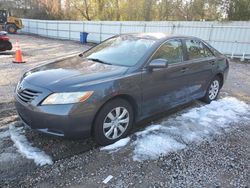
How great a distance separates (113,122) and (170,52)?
1714 mm

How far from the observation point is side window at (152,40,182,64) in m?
4.16

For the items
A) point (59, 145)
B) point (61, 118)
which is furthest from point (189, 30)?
point (61, 118)

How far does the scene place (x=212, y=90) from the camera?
19.0 ft

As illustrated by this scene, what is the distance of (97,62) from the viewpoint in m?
4.05

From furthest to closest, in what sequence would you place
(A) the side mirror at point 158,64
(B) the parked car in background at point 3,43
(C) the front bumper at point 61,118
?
(B) the parked car in background at point 3,43, (A) the side mirror at point 158,64, (C) the front bumper at point 61,118

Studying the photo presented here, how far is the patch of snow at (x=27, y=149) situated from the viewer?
3.18 m

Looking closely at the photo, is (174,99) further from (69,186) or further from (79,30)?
(79,30)

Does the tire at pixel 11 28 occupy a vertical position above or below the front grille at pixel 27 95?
below

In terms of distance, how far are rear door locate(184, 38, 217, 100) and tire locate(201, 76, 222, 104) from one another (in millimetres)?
228

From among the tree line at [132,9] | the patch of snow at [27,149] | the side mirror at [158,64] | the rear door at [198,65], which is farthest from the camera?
the tree line at [132,9]

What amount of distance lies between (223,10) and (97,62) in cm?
1473

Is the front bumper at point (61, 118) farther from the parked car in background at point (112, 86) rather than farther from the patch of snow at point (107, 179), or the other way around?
the patch of snow at point (107, 179)

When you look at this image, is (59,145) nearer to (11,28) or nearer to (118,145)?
(118,145)

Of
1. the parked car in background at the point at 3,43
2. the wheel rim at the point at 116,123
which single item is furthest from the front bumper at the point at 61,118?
the parked car in background at the point at 3,43
